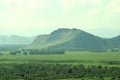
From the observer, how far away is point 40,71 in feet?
518

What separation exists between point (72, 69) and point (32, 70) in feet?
64.3

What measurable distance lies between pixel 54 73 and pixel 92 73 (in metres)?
17.5

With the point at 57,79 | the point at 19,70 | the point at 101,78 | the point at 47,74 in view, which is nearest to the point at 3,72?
A: the point at 19,70

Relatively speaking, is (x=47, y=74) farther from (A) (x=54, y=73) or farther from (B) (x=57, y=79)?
(B) (x=57, y=79)

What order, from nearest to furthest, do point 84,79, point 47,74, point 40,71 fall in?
point 84,79 < point 47,74 < point 40,71

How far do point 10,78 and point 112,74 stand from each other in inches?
1806

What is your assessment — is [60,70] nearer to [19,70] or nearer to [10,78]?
[19,70]

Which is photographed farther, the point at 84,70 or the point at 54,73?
the point at 84,70

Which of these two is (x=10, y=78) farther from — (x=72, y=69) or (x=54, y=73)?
(x=72, y=69)

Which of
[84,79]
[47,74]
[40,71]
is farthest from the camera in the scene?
[40,71]

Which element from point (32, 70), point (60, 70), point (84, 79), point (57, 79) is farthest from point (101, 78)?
point (32, 70)

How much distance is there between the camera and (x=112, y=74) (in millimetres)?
148500

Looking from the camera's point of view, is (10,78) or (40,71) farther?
(40,71)

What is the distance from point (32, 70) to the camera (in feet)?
529
